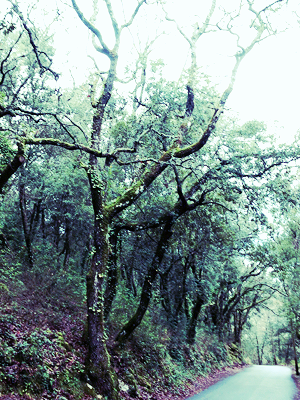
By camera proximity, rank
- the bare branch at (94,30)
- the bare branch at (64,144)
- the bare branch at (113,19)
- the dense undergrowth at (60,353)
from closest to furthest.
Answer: the dense undergrowth at (60,353), the bare branch at (64,144), the bare branch at (94,30), the bare branch at (113,19)

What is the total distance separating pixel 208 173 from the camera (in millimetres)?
10617

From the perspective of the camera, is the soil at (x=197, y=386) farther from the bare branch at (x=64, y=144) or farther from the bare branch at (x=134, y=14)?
the bare branch at (x=134, y=14)

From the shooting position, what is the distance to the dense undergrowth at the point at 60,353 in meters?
6.34

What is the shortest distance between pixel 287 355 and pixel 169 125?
1931 inches

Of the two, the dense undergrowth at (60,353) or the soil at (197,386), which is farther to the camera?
the soil at (197,386)

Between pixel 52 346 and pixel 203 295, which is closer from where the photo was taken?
pixel 52 346

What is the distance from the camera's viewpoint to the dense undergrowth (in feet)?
20.8

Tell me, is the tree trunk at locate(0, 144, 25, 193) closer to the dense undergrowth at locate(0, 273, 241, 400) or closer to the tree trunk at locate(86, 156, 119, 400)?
the tree trunk at locate(86, 156, 119, 400)

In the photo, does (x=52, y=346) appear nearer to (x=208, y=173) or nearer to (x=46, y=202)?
(x=208, y=173)

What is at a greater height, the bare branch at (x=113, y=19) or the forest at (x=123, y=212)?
the bare branch at (x=113, y=19)

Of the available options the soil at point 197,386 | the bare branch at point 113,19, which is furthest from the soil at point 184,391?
the bare branch at point 113,19

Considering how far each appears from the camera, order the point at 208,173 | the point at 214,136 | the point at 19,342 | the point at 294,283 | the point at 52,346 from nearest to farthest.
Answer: the point at 19,342
the point at 52,346
the point at 208,173
the point at 214,136
the point at 294,283

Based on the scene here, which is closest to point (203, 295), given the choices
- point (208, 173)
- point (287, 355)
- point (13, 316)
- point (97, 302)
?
point (208, 173)

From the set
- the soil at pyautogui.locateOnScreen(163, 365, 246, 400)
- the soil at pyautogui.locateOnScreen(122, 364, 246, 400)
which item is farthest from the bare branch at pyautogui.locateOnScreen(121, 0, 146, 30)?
the soil at pyautogui.locateOnScreen(163, 365, 246, 400)
